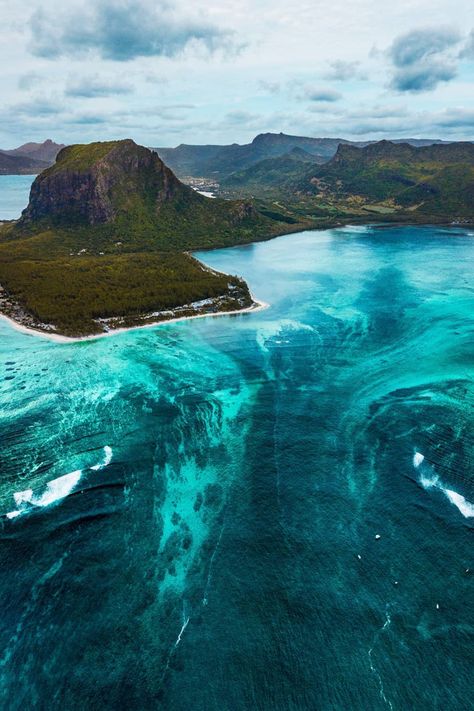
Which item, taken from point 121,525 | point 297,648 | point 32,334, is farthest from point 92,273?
point 297,648

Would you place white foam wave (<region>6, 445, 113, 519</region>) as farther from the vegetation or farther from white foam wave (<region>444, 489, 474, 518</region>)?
the vegetation

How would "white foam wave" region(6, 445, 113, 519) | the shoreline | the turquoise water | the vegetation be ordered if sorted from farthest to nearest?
the vegetation < the shoreline < "white foam wave" region(6, 445, 113, 519) < the turquoise water

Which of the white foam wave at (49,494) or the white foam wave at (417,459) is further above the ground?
the white foam wave at (49,494)

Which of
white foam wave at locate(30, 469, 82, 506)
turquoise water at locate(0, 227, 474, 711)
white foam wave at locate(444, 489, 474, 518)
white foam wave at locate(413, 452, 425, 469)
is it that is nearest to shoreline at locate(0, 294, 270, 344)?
turquoise water at locate(0, 227, 474, 711)

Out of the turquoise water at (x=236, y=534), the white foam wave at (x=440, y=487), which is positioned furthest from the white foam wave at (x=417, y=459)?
the turquoise water at (x=236, y=534)

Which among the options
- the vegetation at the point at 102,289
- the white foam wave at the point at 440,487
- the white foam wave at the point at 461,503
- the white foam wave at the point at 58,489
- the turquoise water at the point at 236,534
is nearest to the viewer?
the turquoise water at the point at 236,534

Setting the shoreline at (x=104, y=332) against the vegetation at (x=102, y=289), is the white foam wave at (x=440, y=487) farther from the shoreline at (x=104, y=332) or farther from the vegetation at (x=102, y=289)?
the vegetation at (x=102, y=289)

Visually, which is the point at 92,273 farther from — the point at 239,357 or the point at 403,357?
the point at 403,357
